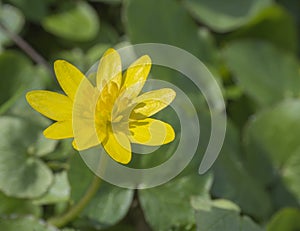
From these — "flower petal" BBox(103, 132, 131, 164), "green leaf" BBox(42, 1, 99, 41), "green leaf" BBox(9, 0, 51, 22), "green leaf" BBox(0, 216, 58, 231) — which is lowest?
"green leaf" BBox(42, 1, 99, 41)

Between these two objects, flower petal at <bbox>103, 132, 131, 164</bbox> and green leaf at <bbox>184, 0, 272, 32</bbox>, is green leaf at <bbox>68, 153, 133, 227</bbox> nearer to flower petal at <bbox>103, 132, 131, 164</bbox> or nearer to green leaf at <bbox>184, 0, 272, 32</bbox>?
flower petal at <bbox>103, 132, 131, 164</bbox>

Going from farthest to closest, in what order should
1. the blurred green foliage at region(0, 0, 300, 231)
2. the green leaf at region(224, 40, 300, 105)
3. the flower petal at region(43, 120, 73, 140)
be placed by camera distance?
the green leaf at region(224, 40, 300, 105), the blurred green foliage at region(0, 0, 300, 231), the flower petal at region(43, 120, 73, 140)

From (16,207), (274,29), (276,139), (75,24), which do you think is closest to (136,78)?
(16,207)

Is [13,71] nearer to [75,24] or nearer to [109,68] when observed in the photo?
[75,24]

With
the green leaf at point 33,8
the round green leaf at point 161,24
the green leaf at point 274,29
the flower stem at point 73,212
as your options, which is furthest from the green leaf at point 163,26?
the flower stem at point 73,212

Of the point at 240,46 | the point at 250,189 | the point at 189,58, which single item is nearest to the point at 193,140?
the point at 250,189

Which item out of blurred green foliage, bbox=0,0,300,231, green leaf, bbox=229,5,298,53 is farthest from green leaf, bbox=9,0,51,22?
green leaf, bbox=229,5,298,53

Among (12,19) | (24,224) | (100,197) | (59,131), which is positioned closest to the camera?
(59,131)
